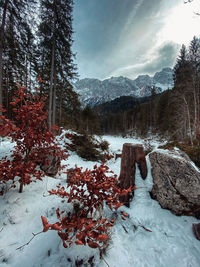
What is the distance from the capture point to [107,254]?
142 centimetres

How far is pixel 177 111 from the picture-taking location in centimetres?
1290

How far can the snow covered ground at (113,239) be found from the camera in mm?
1314

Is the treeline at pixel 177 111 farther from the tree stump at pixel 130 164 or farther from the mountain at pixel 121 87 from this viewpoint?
the mountain at pixel 121 87

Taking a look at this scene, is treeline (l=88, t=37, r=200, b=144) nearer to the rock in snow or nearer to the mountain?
the rock in snow

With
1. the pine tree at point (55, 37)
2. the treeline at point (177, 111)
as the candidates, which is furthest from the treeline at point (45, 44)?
the treeline at point (177, 111)

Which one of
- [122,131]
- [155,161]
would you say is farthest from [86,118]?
[155,161]

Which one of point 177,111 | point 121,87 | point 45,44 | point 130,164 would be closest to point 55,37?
point 45,44

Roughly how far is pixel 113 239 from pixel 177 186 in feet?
5.42

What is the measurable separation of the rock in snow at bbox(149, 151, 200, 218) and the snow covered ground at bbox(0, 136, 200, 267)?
0.53 feet

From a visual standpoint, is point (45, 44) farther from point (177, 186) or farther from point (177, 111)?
point (177, 111)

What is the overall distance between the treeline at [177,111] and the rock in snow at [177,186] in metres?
8.00

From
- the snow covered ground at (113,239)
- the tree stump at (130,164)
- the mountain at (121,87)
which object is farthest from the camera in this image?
the mountain at (121,87)

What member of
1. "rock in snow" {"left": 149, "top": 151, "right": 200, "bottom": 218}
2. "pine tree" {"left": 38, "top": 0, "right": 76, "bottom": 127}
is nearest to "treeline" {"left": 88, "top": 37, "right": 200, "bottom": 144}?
"rock in snow" {"left": 149, "top": 151, "right": 200, "bottom": 218}

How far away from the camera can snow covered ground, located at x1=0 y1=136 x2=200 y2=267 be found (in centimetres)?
131
